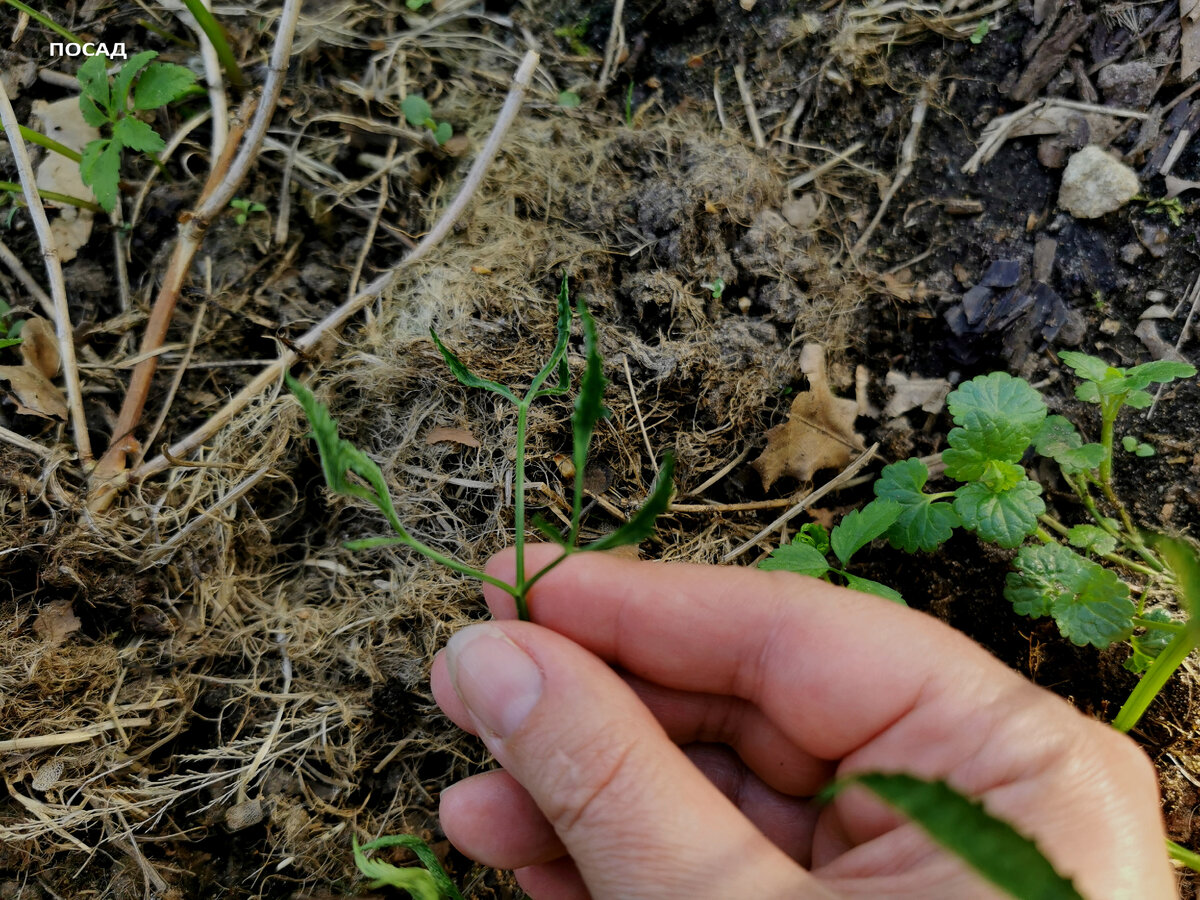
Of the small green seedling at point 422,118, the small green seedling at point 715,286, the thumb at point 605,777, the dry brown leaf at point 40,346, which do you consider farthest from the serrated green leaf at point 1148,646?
the dry brown leaf at point 40,346

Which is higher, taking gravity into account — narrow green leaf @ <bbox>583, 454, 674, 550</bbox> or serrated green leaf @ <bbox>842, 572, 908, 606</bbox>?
narrow green leaf @ <bbox>583, 454, 674, 550</bbox>

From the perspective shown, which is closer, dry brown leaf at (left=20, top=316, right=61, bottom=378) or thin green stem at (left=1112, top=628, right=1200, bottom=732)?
thin green stem at (left=1112, top=628, right=1200, bottom=732)

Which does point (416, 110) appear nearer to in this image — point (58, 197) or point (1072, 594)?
point (58, 197)

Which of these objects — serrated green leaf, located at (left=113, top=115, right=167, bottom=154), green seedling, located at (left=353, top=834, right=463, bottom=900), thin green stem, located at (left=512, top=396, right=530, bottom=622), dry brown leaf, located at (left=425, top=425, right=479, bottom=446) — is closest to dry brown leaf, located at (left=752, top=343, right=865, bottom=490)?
dry brown leaf, located at (left=425, top=425, right=479, bottom=446)

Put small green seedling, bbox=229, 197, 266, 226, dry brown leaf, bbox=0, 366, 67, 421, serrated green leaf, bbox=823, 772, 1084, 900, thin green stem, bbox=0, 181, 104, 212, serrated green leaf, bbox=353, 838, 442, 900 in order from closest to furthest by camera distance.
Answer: serrated green leaf, bbox=823, 772, 1084, 900, serrated green leaf, bbox=353, 838, 442, 900, dry brown leaf, bbox=0, 366, 67, 421, thin green stem, bbox=0, 181, 104, 212, small green seedling, bbox=229, 197, 266, 226

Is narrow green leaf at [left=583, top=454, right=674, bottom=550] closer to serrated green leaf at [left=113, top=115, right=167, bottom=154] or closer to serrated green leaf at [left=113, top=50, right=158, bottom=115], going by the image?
serrated green leaf at [left=113, top=115, right=167, bottom=154]

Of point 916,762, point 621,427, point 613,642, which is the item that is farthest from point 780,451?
point 916,762

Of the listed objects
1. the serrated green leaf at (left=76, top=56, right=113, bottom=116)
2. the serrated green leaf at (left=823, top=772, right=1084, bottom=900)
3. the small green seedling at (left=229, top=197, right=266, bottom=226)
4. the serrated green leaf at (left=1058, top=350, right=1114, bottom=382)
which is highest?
the serrated green leaf at (left=1058, top=350, right=1114, bottom=382)
